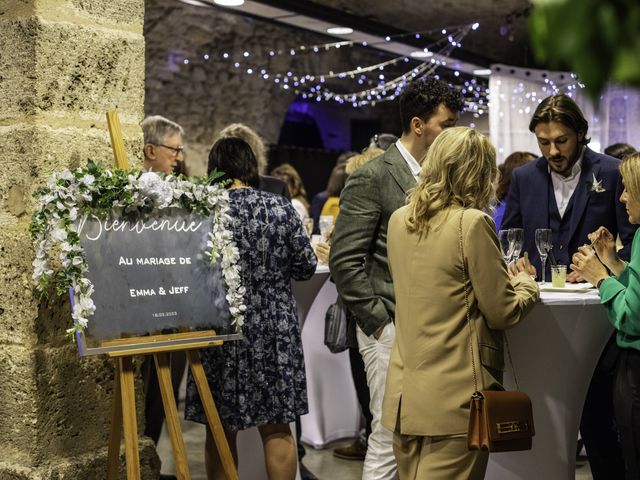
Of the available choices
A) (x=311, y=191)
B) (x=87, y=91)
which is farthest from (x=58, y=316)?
(x=311, y=191)

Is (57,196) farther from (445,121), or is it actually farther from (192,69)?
(192,69)

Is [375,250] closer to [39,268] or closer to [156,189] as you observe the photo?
Answer: [156,189]

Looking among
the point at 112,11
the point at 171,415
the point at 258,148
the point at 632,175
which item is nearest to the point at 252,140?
the point at 258,148

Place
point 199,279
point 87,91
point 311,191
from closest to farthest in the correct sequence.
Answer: point 199,279, point 87,91, point 311,191

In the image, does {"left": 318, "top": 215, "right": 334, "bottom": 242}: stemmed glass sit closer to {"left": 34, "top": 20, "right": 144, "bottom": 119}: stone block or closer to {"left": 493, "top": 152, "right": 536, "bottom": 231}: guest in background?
{"left": 493, "top": 152, "right": 536, "bottom": 231}: guest in background

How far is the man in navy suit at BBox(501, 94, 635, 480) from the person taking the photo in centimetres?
350

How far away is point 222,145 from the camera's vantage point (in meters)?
3.54

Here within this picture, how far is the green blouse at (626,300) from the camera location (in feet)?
9.08

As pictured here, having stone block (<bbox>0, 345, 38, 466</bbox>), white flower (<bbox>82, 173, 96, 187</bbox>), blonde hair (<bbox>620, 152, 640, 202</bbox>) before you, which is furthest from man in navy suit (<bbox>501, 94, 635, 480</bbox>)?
stone block (<bbox>0, 345, 38, 466</bbox>)

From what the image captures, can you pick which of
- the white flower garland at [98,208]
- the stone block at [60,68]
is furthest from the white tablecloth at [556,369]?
the stone block at [60,68]

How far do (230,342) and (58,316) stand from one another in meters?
0.63

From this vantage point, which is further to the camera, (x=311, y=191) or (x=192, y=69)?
(x=311, y=191)

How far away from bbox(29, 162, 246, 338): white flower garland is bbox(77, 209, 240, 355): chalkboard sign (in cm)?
3

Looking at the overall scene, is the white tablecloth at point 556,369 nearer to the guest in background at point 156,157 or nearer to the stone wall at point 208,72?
the guest in background at point 156,157
